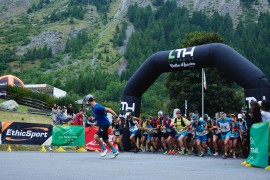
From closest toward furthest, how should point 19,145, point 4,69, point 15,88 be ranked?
point 19,145
point 15,88
point 4,69

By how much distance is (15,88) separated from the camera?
57.4m

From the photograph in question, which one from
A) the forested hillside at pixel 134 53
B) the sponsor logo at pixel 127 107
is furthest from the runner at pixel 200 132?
the forested hillside at pixel 134 53

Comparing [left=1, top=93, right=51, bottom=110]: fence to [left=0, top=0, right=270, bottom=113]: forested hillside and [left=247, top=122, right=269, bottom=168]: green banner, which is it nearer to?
[left=247, top=122, right=269, bottom=168]: green banner

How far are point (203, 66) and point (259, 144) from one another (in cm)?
840

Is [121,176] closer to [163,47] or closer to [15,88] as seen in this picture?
→ [15,88]

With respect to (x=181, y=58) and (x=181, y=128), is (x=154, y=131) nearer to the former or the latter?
(x=181, y=128)

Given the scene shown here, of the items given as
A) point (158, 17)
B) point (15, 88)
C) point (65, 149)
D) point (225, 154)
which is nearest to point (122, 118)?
point (65, 149)

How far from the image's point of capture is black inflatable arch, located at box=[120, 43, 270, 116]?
1703 centimetres

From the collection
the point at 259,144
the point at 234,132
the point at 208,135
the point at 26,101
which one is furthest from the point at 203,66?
the point at 26,101

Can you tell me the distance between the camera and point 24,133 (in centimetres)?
2116

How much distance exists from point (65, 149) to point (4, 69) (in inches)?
6879

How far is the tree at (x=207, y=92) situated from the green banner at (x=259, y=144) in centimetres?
3278

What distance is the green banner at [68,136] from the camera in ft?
71.9

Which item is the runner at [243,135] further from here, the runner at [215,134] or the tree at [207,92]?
the tree at [207,92]
